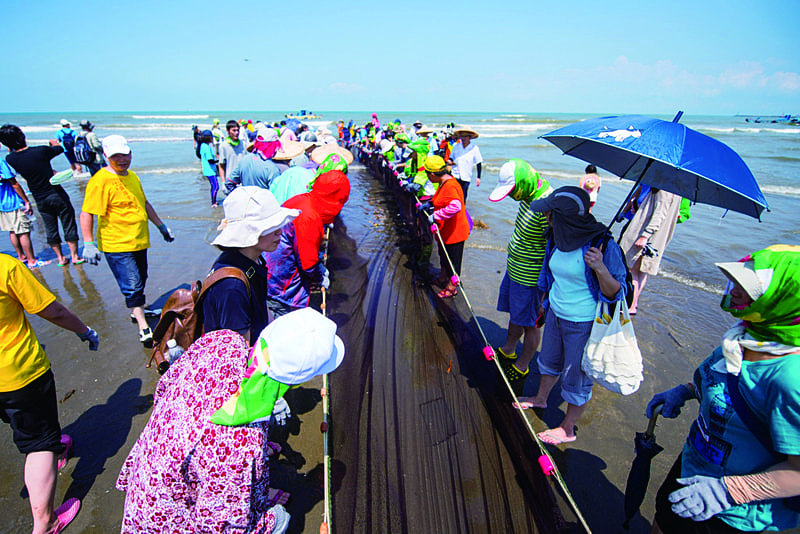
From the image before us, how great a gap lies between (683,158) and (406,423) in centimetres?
237

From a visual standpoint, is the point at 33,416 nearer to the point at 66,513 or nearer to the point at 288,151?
the point at 66,513

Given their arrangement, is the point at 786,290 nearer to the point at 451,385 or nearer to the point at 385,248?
the point at 451,385

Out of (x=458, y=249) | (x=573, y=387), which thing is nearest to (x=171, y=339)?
(x=573, y=387)

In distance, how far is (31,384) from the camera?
6.55 feet

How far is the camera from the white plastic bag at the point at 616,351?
85.0 inches

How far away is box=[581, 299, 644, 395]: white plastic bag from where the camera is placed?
216cm

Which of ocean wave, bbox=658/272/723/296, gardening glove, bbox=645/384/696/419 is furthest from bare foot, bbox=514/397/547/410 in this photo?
ocean wave, bbox=658/272/723/296

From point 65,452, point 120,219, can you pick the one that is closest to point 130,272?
point 120,219

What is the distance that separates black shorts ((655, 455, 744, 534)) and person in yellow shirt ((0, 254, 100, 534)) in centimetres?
330

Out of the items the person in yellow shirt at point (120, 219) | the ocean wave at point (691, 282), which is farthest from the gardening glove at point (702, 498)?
the ocean wave at point (691, 282)

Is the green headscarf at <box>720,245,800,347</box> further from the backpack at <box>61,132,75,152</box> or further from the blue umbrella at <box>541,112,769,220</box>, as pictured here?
the backpack at <box>61,132,75,152</box>

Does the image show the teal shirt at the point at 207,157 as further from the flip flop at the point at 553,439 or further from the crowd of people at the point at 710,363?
the flip flop at the point at 553,439

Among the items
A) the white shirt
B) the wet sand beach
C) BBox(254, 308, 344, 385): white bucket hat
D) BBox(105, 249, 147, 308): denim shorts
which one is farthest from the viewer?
the white shirt

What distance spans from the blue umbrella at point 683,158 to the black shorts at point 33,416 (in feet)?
11.9
